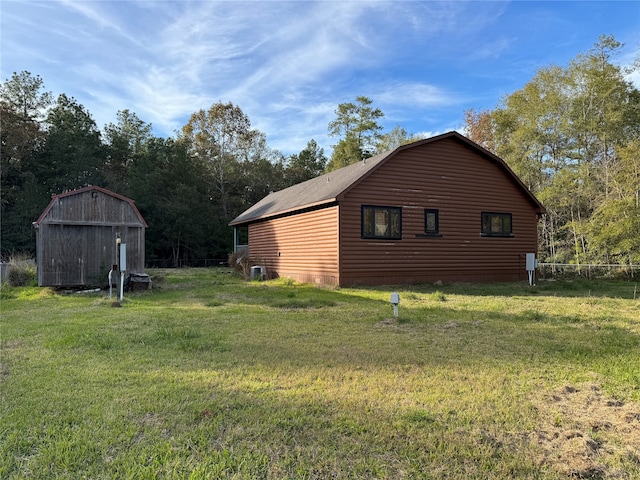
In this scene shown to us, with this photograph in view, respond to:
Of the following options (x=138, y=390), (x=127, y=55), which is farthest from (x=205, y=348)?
(x=127, y=55)

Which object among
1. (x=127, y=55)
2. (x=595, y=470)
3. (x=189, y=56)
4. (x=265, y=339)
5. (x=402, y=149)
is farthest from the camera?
(x=402, y=149)

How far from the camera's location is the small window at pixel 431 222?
47.9ft

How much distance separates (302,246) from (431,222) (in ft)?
16.0

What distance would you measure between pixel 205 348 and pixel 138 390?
62.1 inches

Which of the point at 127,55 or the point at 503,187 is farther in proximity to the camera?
the point at 503,187

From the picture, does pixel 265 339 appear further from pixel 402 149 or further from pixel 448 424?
pixel 402 149

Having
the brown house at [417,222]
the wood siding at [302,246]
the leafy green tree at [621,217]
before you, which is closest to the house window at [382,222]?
the brown house at [417,222]

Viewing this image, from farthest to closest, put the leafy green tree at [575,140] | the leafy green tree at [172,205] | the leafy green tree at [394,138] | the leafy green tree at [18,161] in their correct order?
the leafy green tree at [394,138]
the leafy green tree at [172,205]
the leafy green tree at [18,161]
the leafy green tree at [575,140]

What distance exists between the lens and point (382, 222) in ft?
45.6

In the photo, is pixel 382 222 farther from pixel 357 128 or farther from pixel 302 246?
pixel 357 128

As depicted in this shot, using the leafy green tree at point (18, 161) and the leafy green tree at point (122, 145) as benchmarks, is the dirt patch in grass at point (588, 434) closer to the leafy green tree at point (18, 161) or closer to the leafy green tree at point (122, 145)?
the leafy green tree at point (18, 161)

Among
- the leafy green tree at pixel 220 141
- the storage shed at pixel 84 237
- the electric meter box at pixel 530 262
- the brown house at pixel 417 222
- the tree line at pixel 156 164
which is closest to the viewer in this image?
the storage shed at pixel 84 237

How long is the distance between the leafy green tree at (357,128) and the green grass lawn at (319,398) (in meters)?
34.2

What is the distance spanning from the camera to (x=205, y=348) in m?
5.29
